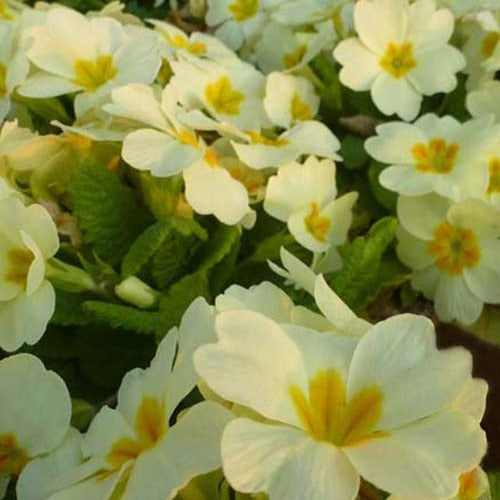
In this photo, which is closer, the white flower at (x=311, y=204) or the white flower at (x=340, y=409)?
the white flower at (x=340, y=409)

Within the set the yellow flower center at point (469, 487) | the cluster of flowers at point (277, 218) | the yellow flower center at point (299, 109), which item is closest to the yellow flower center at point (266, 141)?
the cluster of flowers at point (277, 218)

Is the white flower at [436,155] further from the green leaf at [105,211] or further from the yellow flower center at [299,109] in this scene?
the green leaf at [105,211]

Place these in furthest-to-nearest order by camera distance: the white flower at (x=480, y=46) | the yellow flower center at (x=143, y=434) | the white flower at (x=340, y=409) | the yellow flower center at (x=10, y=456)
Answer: the white flower at (x=480, y=46)
the yellow flower center at (x=10, y=456)
the yellow flower center at (x=143, y=434)
the white flower at (x=340, y=409)

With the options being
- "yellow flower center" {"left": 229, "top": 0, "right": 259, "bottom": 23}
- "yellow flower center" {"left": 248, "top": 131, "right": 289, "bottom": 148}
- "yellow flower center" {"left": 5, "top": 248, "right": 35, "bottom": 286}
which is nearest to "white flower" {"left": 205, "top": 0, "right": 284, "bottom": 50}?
"yellow flower center" {"left": 229, "top": 0, "right": 259, "bottom": 23}

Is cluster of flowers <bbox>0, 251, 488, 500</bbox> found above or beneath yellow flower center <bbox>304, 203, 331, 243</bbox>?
above

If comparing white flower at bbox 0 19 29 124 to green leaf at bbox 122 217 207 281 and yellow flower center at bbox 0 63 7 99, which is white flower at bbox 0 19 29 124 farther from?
green leaf at bbox 122 217 207 281

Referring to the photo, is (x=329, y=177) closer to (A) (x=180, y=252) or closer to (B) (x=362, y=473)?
(A) (x=180, y=252)

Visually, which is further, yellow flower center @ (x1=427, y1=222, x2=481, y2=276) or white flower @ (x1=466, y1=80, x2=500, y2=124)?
white flower @ (x1=466, y1=80, x2=500, y2=124)

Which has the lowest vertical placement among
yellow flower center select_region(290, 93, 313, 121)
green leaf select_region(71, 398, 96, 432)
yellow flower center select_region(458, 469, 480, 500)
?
green leaf select_region(71, 398, 96, 432)
